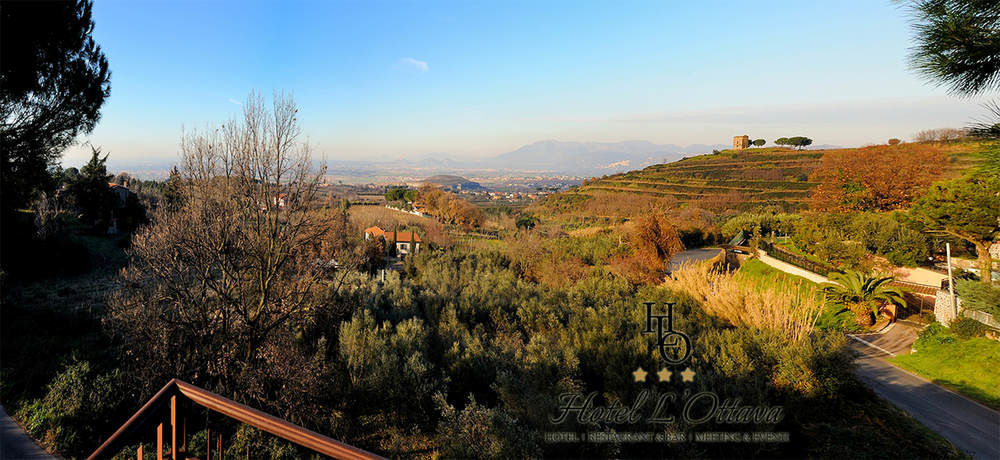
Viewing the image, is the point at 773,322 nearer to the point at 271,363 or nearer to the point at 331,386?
the point at 331,386

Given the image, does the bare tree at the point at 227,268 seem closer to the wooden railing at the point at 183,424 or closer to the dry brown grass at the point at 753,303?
the wooden railing at the point at 183,424

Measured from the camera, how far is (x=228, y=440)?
5.55 metres

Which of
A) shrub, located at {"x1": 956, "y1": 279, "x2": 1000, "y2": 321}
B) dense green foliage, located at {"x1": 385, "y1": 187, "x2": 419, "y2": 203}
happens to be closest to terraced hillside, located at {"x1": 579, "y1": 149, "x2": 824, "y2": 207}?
dense green foliage, located at {"x1": 385, "y1": 187, "x2": 419, "y2": 203}

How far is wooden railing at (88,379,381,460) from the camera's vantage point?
1.74m

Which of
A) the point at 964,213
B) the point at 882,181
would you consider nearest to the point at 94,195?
the point at 964,213

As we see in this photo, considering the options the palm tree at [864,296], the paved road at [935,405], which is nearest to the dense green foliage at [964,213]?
the palm tree at [864,296]

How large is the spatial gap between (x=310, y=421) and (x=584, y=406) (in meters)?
3.68

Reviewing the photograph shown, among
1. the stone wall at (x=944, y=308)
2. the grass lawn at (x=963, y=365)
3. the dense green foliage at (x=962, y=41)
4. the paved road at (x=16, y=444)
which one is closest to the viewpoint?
the dense green foliage at (x=962, y=41)

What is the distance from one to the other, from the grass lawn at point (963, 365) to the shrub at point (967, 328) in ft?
0.41

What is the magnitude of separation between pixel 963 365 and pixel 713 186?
4700 centimetres

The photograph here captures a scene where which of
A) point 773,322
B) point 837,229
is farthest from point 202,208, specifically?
point 837,229

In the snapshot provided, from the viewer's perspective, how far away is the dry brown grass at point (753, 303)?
254 inches

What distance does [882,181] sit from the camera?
23.1 metres

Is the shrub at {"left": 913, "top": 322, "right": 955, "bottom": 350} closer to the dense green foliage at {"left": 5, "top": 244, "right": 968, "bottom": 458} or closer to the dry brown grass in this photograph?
the dry brown grass
